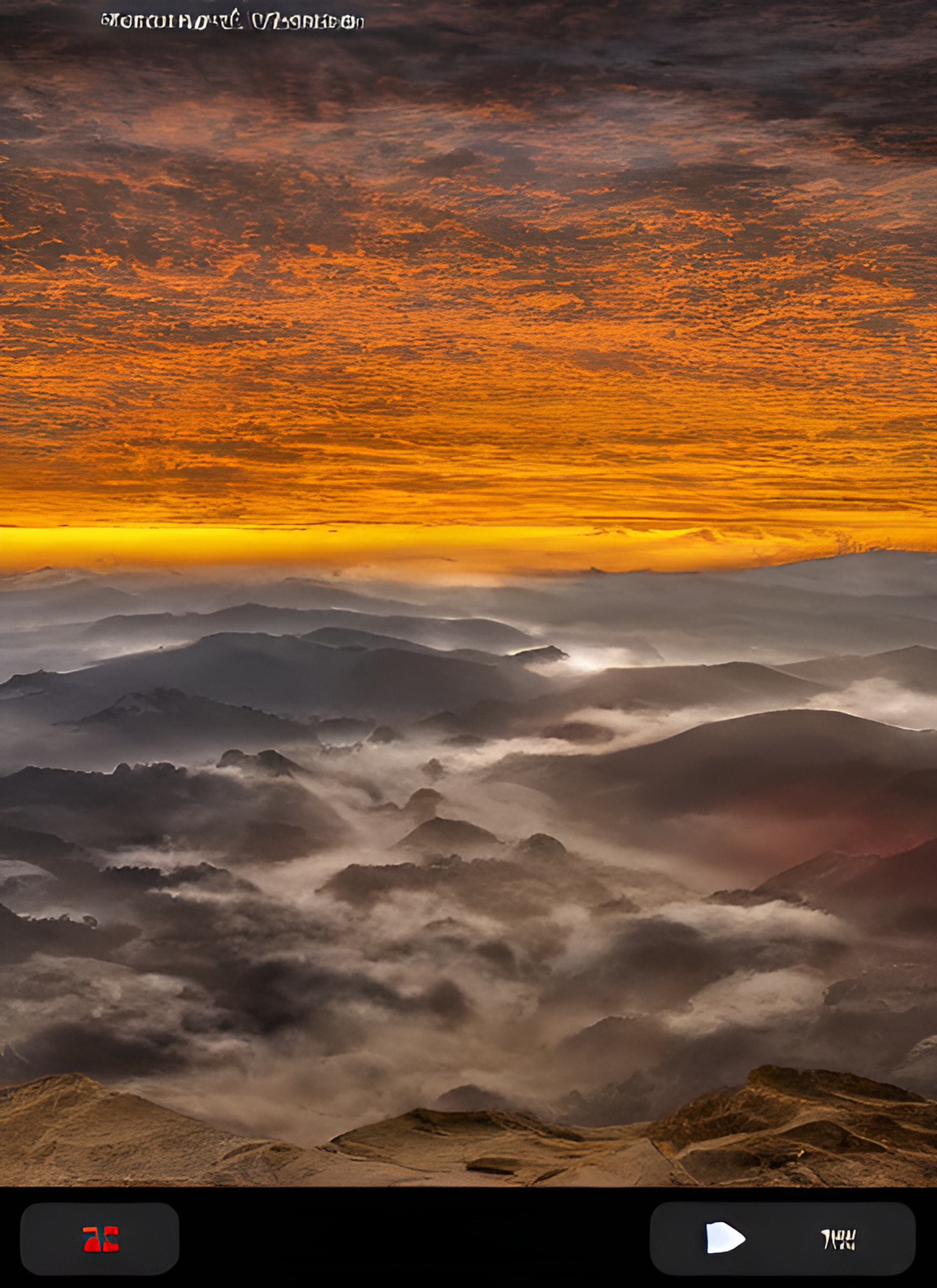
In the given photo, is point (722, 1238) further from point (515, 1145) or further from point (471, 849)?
point (471, 849)

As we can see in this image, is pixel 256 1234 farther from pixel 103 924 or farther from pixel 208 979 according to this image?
pixel 103 924

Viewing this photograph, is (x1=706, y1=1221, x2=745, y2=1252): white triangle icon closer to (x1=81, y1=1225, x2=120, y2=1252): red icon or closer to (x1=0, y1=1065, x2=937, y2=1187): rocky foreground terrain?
(x1=0, y1=1065, x2=937, y2=1187): rocky foreground terrain

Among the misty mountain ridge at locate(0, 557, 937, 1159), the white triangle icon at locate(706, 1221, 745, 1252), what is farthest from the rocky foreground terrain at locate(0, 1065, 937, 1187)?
the white triangle icon at locate(706, 1221, 745, 1252)

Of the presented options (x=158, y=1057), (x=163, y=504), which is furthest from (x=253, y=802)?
(x=163, y=504)

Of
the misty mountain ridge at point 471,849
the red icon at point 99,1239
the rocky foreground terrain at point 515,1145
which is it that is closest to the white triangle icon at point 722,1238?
the rocky foreground terrain at point 515,1145

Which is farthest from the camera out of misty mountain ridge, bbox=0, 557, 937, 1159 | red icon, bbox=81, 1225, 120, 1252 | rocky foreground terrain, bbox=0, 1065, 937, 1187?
misty mountain ridge, bbox=0, 557, 937, 1159

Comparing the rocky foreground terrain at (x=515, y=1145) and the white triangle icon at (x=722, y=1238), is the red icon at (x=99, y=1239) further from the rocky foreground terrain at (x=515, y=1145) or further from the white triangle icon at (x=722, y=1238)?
the white triangle icon at (x=722, y=1238)
